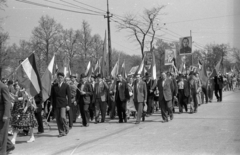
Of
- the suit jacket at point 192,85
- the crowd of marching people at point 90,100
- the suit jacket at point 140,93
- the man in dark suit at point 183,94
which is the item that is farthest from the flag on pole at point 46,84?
the suit jacket at point 192,85

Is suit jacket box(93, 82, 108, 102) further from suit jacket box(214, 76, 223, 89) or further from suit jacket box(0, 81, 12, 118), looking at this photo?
suit jacket box(214, 76, 223, 89)

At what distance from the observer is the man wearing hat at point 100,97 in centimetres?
1303

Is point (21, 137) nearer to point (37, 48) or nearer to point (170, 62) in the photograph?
point (170, 62)

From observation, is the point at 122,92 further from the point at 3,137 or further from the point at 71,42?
the point at 71,42

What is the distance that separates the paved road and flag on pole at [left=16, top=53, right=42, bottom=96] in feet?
4.65

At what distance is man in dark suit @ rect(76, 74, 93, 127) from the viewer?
39.5 ft

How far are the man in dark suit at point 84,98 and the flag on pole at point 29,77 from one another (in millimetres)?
2904

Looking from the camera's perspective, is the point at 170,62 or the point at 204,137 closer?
the point at 204,137

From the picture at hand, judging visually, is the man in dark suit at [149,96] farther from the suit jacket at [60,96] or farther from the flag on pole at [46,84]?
the suit jacket at [60,96]

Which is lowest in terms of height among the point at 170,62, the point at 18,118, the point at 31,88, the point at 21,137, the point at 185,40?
the point at 21,137

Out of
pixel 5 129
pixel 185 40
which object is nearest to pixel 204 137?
pixel 5 129

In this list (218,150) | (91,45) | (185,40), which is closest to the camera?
(218,150)

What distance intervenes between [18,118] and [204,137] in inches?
192

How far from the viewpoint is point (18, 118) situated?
8.88 meters
